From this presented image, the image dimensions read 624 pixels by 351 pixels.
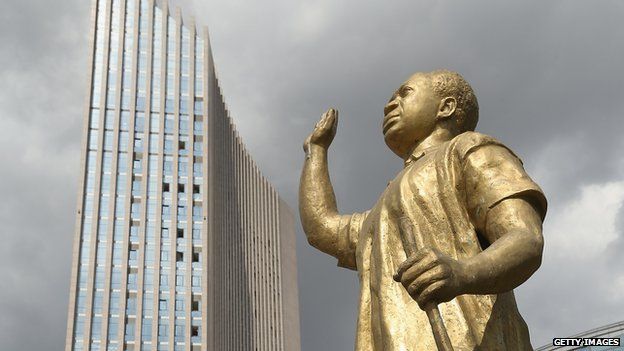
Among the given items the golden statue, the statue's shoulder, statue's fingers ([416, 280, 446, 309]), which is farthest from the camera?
the statue's shoulder

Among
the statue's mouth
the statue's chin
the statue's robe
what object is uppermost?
the statue's mouth

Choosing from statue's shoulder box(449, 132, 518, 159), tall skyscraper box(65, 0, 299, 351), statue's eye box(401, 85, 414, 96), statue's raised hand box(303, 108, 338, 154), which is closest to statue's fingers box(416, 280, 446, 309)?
statue's shoulder box(449, 132, 518, 159)

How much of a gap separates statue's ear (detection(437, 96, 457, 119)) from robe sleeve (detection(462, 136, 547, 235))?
564 mm

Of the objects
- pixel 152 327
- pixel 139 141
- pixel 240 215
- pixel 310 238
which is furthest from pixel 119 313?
pixel 310 238

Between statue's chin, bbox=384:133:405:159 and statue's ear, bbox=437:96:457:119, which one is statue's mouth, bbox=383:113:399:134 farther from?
statue's ear, bbox=437:96:457:119

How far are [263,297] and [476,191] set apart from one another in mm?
74575

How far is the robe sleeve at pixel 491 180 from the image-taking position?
13.7ft

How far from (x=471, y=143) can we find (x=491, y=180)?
0.99 feet

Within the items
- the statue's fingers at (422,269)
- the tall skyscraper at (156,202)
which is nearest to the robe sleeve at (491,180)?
the statue's fingers at (422,269)

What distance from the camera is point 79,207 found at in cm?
5966

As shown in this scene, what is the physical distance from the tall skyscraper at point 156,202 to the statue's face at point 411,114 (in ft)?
173

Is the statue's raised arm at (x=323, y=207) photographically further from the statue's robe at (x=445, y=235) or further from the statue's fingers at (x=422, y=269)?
the statue's fingers at (x=422, y=269)

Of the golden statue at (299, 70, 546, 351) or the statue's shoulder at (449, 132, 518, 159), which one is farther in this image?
the statue's shoulder at (449, 132, 518, 159)

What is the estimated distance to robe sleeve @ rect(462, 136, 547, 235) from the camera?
13.7 ft
